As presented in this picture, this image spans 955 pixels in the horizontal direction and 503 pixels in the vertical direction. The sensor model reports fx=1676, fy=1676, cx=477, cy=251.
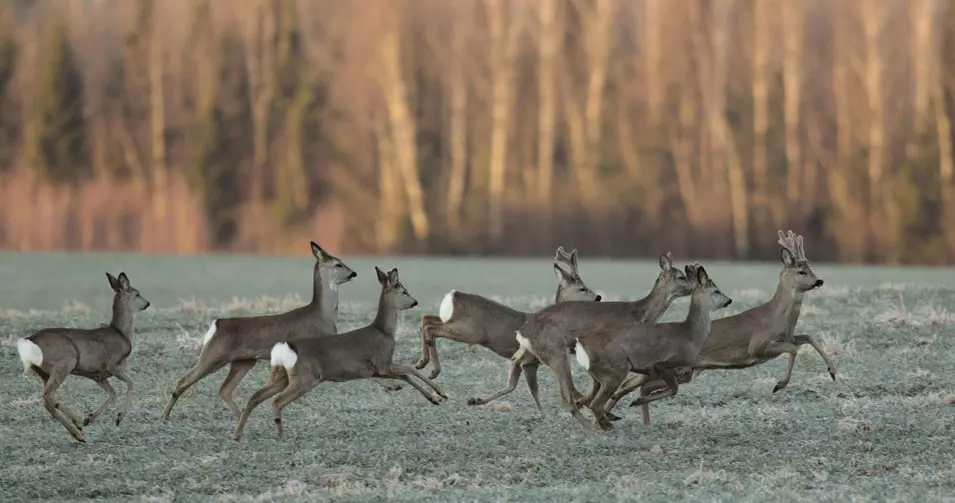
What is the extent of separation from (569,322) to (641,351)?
0.68 metres

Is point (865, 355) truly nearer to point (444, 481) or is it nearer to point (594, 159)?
point (444, 481)

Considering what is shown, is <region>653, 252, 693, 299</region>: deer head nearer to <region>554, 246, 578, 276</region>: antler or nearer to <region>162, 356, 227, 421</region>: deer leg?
<region>554, 246, 578, 276</region>: antler

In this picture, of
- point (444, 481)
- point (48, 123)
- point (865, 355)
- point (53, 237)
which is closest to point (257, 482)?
point (444, 481)

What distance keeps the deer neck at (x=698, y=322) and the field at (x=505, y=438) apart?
689mm

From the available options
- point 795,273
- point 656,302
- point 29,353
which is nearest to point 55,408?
point 29,353

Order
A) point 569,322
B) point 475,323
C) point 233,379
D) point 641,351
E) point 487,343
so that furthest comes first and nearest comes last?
point 487,343, point 475,323, point 233,379, point 569,322, point 641,351

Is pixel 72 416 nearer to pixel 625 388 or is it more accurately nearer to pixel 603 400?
pixel 603 400

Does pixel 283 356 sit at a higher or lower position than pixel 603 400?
higher

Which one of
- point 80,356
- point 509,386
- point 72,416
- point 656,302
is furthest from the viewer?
point 509,386

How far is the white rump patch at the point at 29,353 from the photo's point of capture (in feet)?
39.4

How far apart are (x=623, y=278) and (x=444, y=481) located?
21481 mm

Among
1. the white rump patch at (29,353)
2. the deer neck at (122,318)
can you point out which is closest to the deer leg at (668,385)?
the deer neck at (122,318)

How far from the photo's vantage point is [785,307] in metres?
13.1

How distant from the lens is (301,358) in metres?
11.8
